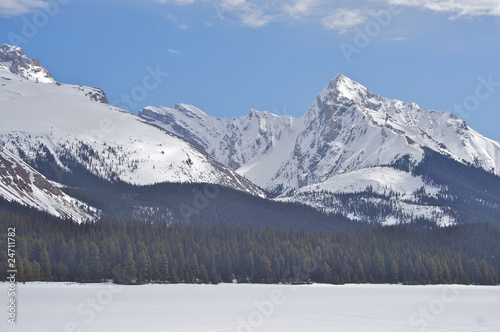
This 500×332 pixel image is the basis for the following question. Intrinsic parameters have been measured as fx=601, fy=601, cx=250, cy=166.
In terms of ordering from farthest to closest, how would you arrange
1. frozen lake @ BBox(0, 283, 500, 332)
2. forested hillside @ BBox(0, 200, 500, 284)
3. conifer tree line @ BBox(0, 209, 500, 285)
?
1. forested hillside @ BBox(0, 200, 500, 284)
2. conifer tree line @ BBox(0, 209, 500, 285)
3. frozen lake @ BBox(0, 283, 500, 332)

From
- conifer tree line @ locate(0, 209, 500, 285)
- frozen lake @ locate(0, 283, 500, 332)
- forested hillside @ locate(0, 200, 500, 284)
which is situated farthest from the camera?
forested hillside @ locate(0, 200, 500, 284)

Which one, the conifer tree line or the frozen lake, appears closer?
the frozen lake

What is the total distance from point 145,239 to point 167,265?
26586 millimetres

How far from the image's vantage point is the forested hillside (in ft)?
445

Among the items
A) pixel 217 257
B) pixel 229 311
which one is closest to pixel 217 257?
pixel 217 257

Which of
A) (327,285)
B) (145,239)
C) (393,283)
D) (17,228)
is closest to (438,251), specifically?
(393,283)

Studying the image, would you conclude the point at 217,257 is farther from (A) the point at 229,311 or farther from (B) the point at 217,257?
(A) the point at 229,311

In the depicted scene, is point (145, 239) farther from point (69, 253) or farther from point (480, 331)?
point (480, 331)

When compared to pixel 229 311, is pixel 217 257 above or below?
above

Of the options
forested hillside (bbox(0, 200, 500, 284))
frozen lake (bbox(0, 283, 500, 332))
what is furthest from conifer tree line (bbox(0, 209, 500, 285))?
frozen lake (bbox(0, 283, 500, 332))

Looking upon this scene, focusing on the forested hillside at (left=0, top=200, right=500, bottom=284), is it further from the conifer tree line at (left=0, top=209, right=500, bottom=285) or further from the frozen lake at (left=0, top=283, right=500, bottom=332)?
the frozen lake at (left=0, top=283, right=500, bottom=332)

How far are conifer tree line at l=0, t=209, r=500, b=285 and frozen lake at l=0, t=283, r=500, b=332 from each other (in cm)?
1385

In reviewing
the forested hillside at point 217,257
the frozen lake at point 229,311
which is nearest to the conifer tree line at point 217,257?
the forested hillside at point 217,257

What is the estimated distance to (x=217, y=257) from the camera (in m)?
157
